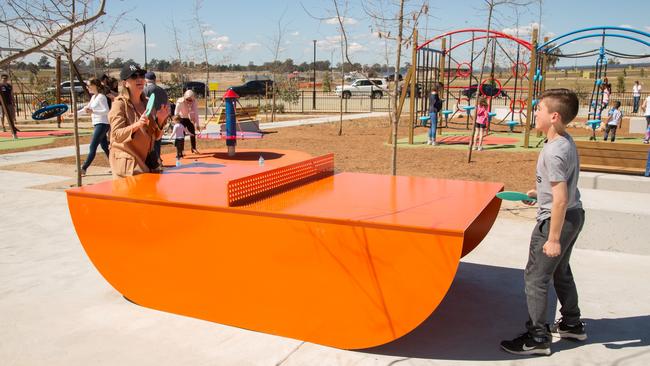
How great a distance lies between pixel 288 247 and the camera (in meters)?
3.71

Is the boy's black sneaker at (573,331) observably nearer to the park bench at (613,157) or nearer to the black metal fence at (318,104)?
the park bench at (613,157)

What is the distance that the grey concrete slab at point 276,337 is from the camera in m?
3.64

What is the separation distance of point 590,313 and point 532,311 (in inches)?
44.4

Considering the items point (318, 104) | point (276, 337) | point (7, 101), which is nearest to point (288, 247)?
point (276, 337)

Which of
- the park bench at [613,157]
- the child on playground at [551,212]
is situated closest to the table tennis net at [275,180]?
the child on playground at [551,212]

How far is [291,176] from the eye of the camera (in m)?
4.79

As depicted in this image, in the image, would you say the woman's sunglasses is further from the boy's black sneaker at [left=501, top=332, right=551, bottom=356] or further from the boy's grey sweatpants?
the boy's black sneaker at [left=501, top=332, right=551, bottom=356]

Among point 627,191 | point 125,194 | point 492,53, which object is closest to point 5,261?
point 125,194

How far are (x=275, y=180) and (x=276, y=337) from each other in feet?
4.17

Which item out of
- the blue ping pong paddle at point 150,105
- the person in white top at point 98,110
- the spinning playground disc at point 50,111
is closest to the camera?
the blue ping pong paddle at point 150,105

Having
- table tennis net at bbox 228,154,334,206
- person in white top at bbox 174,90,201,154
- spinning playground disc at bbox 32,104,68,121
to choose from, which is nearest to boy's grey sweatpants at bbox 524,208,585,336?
table tennis net at bbox 228,154,334,206

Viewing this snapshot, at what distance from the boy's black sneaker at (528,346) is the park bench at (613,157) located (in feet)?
20.1

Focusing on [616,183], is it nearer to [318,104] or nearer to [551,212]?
[551,212]

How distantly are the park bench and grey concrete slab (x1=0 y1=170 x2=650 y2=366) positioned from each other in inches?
144
